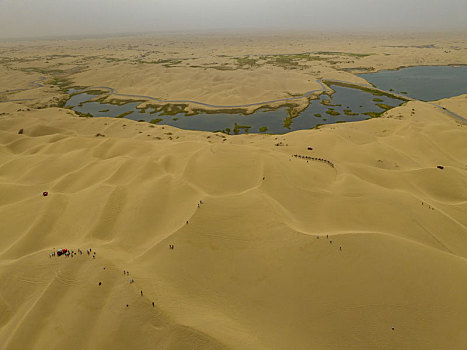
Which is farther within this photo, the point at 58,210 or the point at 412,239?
the point at 58,210

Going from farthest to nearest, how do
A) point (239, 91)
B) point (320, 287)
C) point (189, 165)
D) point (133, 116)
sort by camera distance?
point (239, 91) → point (133, 116) → point (189, 165) → point (320, 287)

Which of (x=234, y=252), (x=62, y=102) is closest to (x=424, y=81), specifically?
(x=234, y=252)

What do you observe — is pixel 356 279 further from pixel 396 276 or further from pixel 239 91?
pixel 239 91

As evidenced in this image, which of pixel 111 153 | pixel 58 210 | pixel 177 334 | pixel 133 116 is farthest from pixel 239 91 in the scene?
pixel 177 334

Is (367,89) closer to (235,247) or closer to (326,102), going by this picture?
(326,102)

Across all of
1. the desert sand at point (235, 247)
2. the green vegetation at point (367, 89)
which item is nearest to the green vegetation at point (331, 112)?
the green vegetation at point (367, 89)

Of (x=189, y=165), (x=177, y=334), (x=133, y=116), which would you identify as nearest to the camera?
(x=177, y=334)

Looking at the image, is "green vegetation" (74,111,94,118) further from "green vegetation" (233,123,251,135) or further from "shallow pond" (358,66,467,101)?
"shallow pond" (358,66,467,101)
